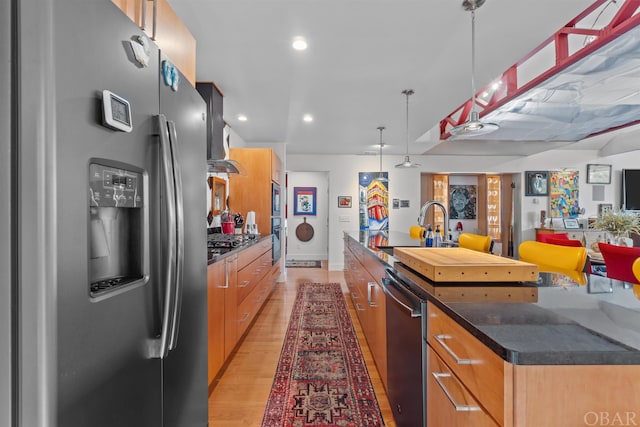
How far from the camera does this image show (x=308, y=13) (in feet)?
6.40

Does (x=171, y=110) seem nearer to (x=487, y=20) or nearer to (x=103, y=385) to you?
(x=103, y=385)

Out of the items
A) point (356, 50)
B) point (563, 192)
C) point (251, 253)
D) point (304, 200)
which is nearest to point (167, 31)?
point (356, 50)

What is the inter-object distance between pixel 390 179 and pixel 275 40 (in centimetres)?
489

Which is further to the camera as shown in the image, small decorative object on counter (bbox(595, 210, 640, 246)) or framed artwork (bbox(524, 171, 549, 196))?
framed artwork (bbox(524, 171, 549, 196))

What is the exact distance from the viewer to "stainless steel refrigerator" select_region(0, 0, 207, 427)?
55 cm

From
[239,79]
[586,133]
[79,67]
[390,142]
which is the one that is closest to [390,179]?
[390,142]

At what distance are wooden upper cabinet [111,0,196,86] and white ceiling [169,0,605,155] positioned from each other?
422 mm

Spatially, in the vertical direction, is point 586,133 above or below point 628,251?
above

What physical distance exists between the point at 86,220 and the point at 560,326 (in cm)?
115

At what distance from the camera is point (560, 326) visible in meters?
0.77

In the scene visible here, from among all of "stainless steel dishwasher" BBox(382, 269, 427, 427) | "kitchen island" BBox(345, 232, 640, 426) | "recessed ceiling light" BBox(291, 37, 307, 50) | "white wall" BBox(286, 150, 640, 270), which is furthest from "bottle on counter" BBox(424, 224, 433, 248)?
"white wall" BBox(286, 150, 640, 270)

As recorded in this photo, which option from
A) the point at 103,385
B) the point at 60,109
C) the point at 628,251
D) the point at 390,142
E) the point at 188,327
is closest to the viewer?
the point at 60,109

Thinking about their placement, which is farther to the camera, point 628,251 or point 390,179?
point 390,179

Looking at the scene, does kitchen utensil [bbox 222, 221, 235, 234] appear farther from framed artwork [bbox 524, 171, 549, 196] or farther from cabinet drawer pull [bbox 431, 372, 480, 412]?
framed artwork [bbox 524, 171, 549, 196]
